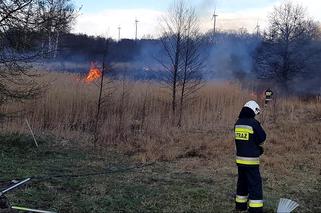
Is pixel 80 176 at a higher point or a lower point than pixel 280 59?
lower

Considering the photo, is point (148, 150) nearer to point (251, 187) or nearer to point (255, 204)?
point (251, 187)

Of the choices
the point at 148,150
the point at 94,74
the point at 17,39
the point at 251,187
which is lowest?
the point at 148,150

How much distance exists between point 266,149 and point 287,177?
2.83 m

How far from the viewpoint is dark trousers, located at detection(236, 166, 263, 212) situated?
636 centimetres

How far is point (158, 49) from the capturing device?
33.1 m

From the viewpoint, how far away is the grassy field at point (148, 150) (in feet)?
23.3

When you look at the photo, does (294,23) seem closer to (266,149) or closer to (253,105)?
(266,149)

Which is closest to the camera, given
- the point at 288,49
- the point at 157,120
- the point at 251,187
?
the point at 251,187

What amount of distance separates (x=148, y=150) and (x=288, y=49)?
17757 mm

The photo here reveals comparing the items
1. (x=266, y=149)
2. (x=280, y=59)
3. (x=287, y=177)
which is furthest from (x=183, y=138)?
(x=280, y=59)

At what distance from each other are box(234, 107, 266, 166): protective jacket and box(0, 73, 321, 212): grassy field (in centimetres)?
87

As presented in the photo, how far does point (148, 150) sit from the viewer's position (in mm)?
11125

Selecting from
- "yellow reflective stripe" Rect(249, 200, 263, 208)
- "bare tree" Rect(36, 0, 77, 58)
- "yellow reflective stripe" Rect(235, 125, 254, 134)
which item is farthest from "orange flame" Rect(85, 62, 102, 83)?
"yellow reflective stripe" Rect(249, 200, 263, 208)

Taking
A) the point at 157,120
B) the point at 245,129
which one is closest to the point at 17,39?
the point at 157,120
